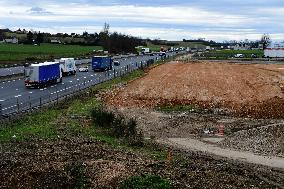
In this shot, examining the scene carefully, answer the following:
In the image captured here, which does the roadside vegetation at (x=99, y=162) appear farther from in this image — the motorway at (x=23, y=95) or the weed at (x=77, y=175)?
the motorway at (x=23, y=95)

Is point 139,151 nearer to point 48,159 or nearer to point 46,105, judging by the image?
point 48,159

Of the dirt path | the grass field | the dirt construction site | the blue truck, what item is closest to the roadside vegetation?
the dirt path

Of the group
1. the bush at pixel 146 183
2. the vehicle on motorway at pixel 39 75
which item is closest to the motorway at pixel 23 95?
the vehicle on motorway at pixel 39 75

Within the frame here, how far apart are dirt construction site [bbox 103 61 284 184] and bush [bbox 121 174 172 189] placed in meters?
7.16

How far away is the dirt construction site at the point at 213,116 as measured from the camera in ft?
89.6

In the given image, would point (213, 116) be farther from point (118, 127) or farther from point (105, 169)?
point (105, 169)

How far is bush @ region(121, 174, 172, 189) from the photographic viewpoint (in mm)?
17547

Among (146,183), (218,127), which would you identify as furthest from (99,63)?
(146,183)

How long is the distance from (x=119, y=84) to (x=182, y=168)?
146 feet

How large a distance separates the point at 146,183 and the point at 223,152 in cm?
916

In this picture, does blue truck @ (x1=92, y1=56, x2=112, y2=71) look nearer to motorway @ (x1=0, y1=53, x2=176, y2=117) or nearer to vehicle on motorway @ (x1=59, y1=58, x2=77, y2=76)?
vehicle on motorway @ (x1=59, y1=58, x2=77, y2=76)

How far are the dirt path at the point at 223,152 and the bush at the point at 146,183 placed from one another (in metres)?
7.10

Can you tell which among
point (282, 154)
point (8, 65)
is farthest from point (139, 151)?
point (8, 65)

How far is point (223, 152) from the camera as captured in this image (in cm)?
2608
